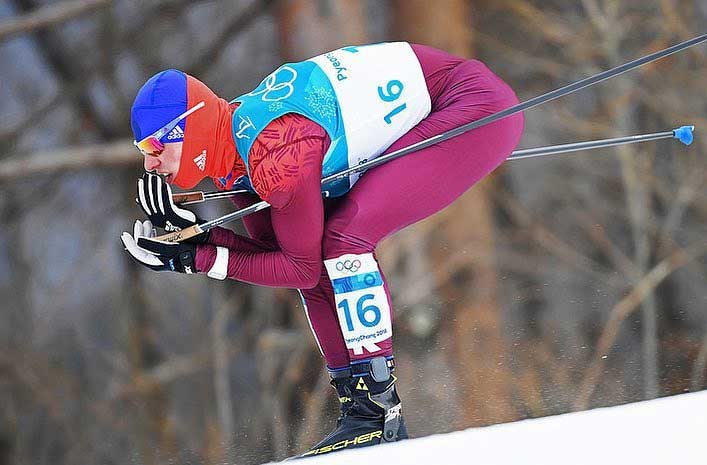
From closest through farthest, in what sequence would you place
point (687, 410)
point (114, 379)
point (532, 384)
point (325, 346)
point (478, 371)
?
point (687, 410) < point (325, 346) < point (532, 384) < point (478, 371) < point (114, 379)

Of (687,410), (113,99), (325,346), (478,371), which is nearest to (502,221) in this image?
(478,371)

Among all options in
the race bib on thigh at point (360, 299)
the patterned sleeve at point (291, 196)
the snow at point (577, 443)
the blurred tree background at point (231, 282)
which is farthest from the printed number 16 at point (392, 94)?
the blurred tree background at point (231, 282)

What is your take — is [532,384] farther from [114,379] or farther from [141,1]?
[141,1]

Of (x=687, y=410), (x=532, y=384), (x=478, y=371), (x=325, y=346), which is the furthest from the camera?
(x=478, y=371)

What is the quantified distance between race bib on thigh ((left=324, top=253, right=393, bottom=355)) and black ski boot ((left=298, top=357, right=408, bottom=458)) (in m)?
0.04

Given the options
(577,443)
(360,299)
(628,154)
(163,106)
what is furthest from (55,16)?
(577,443)

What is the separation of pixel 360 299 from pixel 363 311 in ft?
0.07

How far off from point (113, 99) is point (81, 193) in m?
0.50

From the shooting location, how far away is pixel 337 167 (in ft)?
5.62

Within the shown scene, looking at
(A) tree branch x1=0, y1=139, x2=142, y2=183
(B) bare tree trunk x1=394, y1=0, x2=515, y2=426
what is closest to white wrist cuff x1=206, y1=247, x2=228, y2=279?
(B) bare tree trunk x1=394, y1=0, x2=515, y2=426

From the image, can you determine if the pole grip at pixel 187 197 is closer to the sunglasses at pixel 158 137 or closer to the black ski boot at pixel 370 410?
the sunglasses at pixel 158 137

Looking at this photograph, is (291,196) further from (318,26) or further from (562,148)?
(318,26)

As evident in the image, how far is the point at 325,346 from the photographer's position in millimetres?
1841

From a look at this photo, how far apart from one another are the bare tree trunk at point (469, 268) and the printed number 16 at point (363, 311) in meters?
2.29
